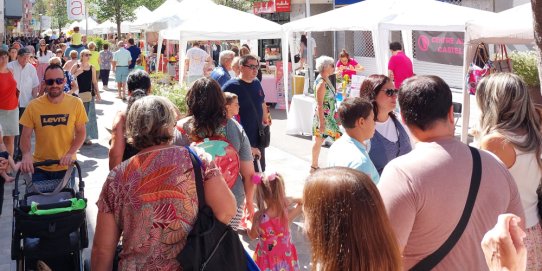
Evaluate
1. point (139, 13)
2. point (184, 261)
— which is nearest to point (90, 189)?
point (184, 261)

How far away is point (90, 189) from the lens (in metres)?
8.56

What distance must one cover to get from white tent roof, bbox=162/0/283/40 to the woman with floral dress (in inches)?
170

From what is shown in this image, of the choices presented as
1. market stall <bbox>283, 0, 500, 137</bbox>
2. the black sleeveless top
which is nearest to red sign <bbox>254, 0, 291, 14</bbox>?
the black sleeveless top

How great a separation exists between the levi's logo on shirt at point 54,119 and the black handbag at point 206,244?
8.79 ft

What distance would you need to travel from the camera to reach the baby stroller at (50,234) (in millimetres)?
3949

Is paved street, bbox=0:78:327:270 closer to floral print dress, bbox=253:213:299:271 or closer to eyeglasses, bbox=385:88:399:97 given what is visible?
floral print dress, bbox=253:213:299:271

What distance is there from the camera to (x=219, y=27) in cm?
1323

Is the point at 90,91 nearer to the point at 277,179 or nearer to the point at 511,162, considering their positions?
the point at 277,179

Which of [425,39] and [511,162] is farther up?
[425,39]

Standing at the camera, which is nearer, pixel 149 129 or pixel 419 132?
pixel 419 132

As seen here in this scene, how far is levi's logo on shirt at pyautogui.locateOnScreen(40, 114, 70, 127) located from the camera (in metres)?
5.23

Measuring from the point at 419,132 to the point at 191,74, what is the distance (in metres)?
12.6

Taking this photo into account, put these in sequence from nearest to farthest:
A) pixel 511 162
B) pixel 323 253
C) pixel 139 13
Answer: pixel 323 253, pixel 511 162, pixel 139 13

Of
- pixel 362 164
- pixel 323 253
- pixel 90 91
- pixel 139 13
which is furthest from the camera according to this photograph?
pixel 139 13
